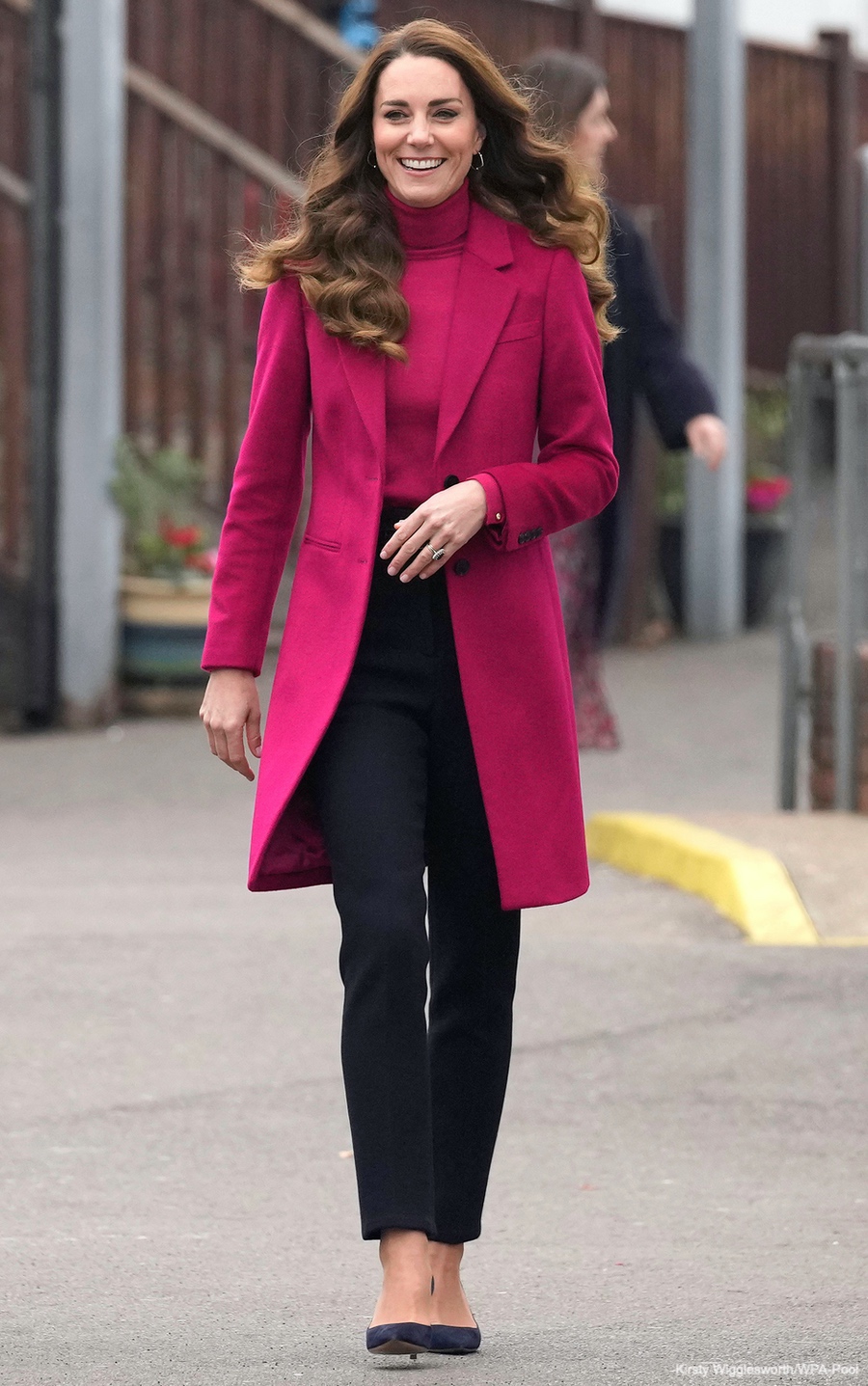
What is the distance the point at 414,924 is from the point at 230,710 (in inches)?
15.9

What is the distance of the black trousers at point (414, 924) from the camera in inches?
130

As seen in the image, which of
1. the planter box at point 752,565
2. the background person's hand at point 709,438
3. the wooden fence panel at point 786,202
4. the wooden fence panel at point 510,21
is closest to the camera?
the background person's hand at point 709,438

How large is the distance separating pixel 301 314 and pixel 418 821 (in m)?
0.70

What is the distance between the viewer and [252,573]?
11.4 feet

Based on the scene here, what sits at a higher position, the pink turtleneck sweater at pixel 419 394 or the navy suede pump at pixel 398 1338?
the pink turtleneck sweater at pixel 419 394

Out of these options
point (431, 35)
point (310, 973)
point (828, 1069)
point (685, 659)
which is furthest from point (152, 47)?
point (431, 35)

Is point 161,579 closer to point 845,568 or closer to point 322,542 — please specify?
point 845,568

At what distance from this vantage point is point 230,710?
3467mm

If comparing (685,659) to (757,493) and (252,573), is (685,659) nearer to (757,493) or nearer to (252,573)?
(757,493)

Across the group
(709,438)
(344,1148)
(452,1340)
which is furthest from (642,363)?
(452,1340)

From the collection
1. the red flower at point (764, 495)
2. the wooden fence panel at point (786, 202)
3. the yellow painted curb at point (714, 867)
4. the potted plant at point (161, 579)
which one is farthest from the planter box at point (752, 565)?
the yellow painted curb at point (714, 867)

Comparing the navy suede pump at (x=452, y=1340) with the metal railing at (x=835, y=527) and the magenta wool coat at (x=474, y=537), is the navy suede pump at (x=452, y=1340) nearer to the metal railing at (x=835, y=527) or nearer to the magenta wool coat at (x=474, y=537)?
the magenta wool coat at (x=474, y=537)

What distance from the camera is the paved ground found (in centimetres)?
348

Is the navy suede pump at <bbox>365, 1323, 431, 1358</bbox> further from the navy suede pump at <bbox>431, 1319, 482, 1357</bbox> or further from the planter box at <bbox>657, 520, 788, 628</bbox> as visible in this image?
the planter box at <bbox>657, 520, 788, 628</bbox>
